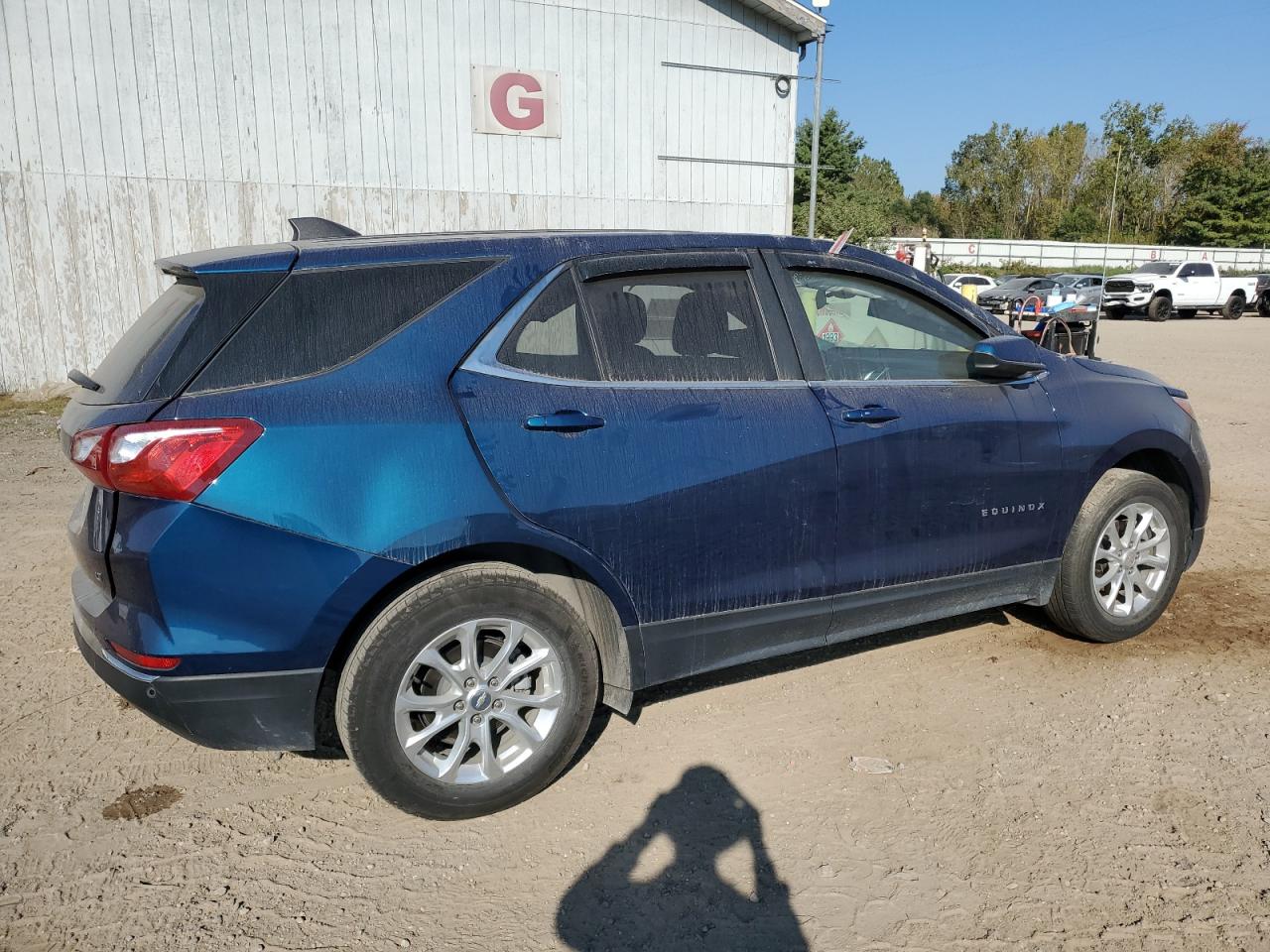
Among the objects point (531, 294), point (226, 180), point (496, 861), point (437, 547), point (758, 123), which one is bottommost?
point (496, 861)

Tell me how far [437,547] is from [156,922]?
121 cm

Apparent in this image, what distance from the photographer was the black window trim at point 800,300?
3.51 m

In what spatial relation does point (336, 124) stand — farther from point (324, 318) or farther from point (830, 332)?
point (324, 318)

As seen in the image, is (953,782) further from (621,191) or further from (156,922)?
(621,191)

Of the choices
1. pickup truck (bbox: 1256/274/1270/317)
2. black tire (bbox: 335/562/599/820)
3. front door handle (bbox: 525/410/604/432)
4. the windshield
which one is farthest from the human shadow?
pickup truck (bbox: 1256/274/1270/317)

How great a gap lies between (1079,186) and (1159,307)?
52640mm

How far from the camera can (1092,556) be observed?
4.15m

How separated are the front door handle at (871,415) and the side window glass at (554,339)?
37.1 inches

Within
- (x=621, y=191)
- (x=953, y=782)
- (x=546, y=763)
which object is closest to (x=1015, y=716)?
(x=953, y=782)

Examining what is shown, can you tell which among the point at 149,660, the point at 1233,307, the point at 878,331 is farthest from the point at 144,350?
the point at 1233,307

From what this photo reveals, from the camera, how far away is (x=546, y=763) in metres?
3.09

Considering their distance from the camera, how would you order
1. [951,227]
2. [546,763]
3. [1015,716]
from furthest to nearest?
1. [951,227]
2. [1015,716]
3. [546,763]

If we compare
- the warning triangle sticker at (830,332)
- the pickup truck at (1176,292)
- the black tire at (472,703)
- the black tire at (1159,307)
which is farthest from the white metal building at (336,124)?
the black tire at (1159,307)

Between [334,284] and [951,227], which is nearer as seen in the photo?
[334,284]
